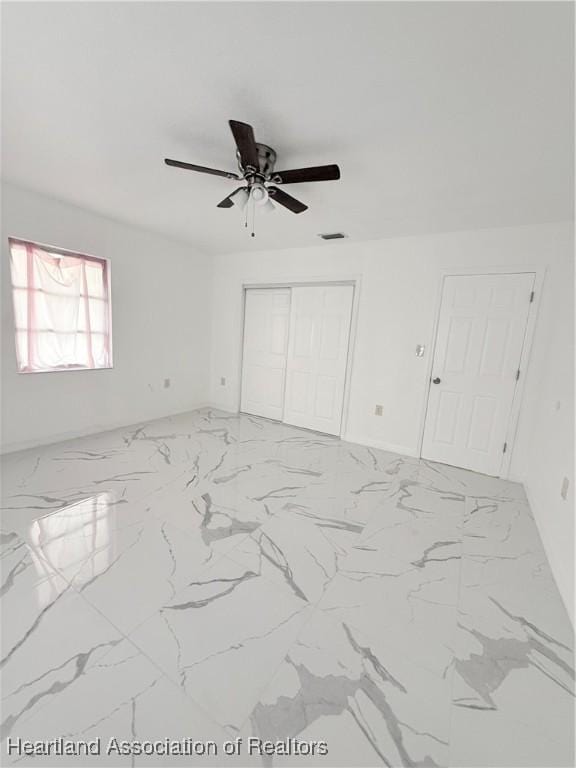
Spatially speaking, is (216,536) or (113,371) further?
(113,371)

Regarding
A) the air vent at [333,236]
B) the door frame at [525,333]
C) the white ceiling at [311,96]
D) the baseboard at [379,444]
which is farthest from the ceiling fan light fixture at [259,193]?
the baseboard at [379,444]

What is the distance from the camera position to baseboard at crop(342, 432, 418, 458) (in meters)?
3.72

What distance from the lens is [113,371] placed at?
3932 mm

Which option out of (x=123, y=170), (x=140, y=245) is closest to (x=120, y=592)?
(x=123, y=170)

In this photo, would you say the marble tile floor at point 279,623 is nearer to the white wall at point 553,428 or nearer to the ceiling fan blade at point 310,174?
the white wall at point 553,428

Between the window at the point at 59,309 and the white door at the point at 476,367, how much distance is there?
380 cm

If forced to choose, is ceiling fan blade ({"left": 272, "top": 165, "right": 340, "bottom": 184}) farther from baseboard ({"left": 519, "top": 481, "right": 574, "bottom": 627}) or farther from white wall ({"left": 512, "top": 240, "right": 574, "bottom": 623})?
baseboard ({"left": 519, "top": 481, "right": 574, "bottom": 627})

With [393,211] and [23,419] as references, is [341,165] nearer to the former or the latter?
[393,211]

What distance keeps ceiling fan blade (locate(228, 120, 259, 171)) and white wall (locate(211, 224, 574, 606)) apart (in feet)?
7.25

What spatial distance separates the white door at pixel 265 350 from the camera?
15.1ft

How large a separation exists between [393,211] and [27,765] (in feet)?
12.3

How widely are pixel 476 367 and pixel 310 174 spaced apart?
2509mm

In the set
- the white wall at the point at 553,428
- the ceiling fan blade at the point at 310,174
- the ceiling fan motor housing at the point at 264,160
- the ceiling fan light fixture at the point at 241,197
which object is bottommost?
the white wall at the point at 553,428

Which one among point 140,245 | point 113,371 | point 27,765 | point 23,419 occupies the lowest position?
point 27,765
